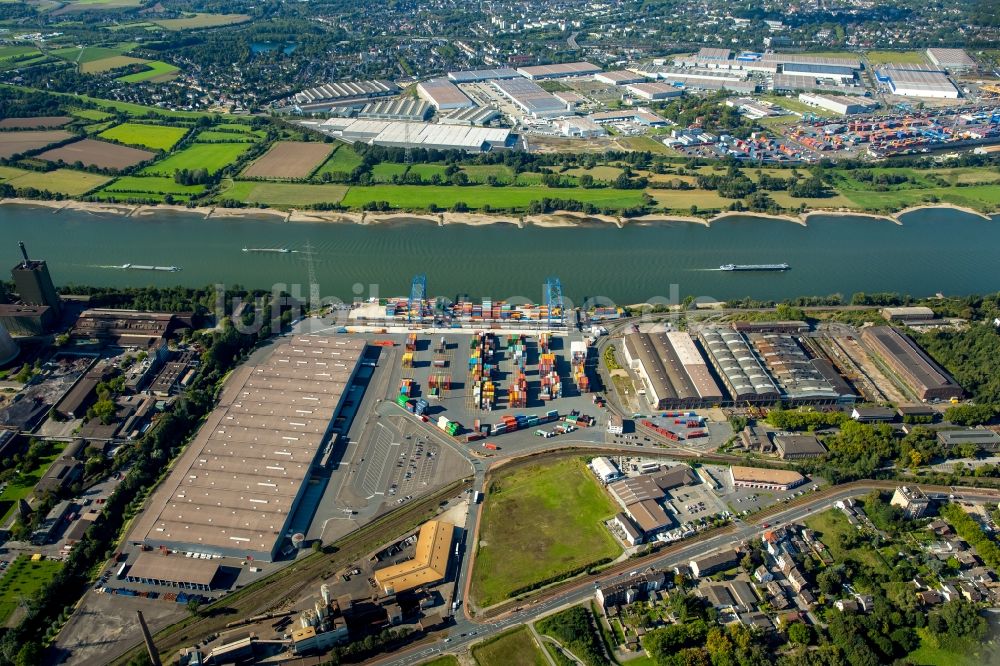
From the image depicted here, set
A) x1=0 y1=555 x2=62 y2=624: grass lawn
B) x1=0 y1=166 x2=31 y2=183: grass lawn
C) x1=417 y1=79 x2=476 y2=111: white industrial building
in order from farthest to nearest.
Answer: x1=417 y1=79 x2=476 y2=111: white industrial building → x1=0 y1=166 x2=31 y2=183: grass lawn → x1=0 y1=555 x2=62 y2=624: grass lawn

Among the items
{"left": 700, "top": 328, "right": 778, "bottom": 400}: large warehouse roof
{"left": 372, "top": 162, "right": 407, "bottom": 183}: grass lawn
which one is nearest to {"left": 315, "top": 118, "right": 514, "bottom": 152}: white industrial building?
{"left": 372, "top": 162, "right": 407, "bottom": 183}: grass lawn

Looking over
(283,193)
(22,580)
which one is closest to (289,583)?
(22,580)

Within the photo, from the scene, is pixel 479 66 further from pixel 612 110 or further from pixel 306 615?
pixel 306 615

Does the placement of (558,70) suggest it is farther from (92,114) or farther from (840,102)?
(92,114)

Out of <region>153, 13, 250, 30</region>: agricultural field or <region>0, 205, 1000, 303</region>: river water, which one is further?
<region>153, 13, 250, 30</region>: agricultural field

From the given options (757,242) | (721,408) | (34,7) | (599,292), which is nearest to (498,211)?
(599,292)

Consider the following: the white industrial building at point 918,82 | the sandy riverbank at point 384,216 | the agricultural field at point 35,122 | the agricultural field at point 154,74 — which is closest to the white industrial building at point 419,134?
the sandy riverbank at point 384,216

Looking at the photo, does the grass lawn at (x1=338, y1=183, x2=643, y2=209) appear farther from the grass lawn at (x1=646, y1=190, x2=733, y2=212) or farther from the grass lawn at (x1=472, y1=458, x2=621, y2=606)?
the grass lawn at (x1=472, y1=458, x2=621, y2=606)

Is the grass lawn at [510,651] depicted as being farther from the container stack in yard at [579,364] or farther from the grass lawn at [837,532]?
the container stack in yard at [579,364]
